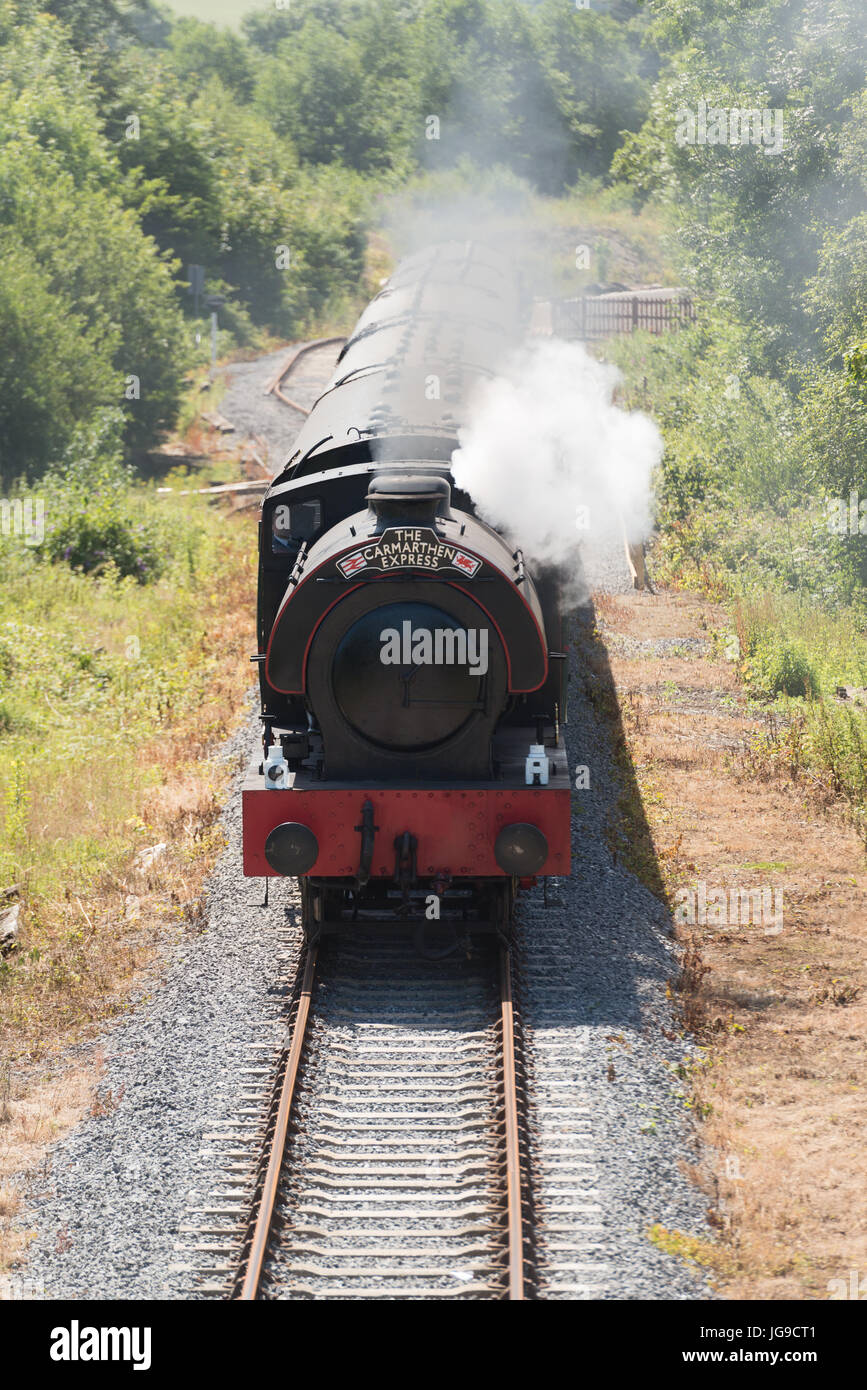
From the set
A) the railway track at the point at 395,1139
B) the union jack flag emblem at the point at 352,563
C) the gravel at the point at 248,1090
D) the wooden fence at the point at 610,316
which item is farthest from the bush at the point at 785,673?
the wooden fence at the point at 610,316

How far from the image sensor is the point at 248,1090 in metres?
7.18

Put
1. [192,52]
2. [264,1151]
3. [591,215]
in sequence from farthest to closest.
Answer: [192,52] < [591,215] < [264,1151]

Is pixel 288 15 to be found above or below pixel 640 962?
above

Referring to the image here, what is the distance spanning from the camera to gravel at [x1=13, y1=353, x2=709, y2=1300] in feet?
19.3

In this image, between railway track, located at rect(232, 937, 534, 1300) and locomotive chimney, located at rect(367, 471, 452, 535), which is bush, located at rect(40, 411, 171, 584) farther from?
locomotive chimney, located at rect(367, 471, 452, 535)

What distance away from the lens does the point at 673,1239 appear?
593 centimetres

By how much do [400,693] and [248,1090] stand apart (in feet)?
7.90

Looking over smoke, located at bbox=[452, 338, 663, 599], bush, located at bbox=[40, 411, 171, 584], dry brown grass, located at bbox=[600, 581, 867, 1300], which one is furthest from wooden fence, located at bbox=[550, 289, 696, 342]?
smoke, located at bbox=[452, 338, 663, 599]

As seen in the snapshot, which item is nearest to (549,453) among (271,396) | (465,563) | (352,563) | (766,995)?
(465,563)

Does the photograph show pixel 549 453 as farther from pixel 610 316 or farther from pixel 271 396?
pixel 610 316

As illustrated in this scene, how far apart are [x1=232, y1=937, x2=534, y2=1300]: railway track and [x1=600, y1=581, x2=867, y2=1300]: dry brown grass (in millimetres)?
1041
